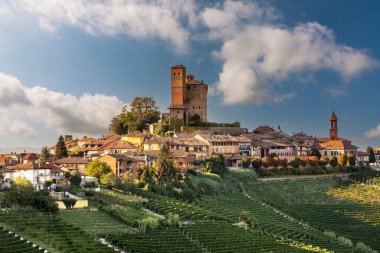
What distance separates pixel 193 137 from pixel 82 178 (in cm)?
2701

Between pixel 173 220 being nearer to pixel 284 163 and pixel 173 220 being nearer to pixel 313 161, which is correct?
pixel 284 163

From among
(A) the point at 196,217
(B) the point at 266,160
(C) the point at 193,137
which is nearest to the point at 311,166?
(B) the point at 266,160

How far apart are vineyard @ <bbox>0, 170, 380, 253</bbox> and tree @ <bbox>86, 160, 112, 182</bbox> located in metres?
4.73

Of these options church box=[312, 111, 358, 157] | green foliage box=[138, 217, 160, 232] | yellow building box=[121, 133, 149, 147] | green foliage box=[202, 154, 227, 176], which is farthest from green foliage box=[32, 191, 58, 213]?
church box=[312, 111, 358, 157]

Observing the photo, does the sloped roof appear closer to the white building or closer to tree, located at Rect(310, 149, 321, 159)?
the white building

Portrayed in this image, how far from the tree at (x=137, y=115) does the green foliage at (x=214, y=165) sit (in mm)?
18747

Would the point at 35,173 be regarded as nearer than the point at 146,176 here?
Yes

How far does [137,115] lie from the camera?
95.4m

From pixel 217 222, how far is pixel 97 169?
51.6 ft

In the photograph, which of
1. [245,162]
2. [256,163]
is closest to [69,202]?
[245,162]

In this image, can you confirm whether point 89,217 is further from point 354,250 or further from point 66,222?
point 354,250

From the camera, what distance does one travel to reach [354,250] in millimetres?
58219

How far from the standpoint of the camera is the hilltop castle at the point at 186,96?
314 ft

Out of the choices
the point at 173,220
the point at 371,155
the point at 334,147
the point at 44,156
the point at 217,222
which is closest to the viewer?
the point at 173,220
